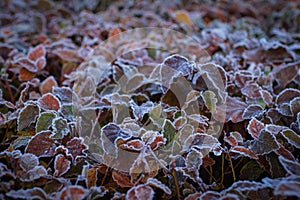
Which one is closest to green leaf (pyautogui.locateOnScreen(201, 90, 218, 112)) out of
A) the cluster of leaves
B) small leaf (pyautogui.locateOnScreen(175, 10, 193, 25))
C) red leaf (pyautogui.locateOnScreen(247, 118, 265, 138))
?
the cluster of leaves

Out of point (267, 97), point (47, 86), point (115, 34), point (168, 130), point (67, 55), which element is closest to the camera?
point (168, 130)

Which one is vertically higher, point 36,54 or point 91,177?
point 36,54

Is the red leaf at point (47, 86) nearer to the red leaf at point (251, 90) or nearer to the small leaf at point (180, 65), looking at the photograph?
the small leaf at point (180, 65)

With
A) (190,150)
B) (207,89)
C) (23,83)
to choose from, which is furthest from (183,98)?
(23,83)

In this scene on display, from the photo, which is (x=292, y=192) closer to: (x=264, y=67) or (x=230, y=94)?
(x=230, y=94)

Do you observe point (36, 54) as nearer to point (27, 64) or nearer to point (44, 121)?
point (27, 64)

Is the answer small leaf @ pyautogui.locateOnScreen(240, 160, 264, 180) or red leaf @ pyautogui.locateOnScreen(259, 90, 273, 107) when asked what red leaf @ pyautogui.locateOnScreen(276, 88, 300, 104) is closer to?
red leaf @ pyautogui.locateOnScreen(259, 90, 273, 107)

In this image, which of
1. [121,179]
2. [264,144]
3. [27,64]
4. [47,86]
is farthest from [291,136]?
[27,64]
